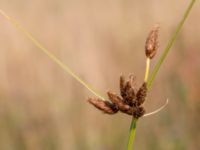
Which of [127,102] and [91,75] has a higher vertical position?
[127,102]

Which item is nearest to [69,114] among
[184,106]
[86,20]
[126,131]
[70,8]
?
[126,131]

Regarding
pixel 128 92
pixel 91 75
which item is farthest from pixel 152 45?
pixel 91 75

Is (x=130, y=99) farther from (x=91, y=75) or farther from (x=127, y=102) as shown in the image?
(x=91, y=75)

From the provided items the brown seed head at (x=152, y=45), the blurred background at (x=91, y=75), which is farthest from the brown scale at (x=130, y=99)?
the blurred background at (x=91, y=75)

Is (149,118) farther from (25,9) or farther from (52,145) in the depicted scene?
(25,9)

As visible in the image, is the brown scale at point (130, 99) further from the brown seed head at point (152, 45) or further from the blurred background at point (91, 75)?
the blurred background at point (91, 75)

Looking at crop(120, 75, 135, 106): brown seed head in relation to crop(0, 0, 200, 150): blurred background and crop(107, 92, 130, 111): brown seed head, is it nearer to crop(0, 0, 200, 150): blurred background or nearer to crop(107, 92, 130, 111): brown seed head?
crop(107, 92, 130, 111): brown seed head

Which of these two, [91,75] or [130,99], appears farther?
[91,75]
